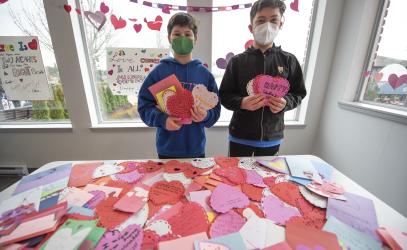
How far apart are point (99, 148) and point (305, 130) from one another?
2.24m

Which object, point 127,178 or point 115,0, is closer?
point 127,178

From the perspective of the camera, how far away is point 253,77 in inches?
43.6

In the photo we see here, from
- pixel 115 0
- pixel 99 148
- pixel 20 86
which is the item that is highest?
pixel 115 0

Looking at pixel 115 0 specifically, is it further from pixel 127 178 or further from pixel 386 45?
pixel 386 45

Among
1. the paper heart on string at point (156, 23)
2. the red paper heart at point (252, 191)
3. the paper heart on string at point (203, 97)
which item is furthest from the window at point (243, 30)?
the red paper heart at point (252, 191)

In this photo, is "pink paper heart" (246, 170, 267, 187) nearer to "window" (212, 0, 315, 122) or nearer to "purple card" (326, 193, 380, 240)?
"purple card" (326, 193, 380, 240)

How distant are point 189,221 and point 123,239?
182mm

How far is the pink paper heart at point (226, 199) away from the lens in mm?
623

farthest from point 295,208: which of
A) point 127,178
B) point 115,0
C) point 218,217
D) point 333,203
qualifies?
point 115,0

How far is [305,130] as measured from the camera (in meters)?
2.12

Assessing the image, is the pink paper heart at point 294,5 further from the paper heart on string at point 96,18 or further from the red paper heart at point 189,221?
the red paper heart at point 189,221

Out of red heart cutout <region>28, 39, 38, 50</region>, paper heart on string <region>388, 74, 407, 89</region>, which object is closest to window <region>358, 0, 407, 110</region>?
paper heart on string <region>388, 74, 407, 89</region>

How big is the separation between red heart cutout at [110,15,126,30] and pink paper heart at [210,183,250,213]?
177 centimetres

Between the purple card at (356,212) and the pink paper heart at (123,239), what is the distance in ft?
1.86
